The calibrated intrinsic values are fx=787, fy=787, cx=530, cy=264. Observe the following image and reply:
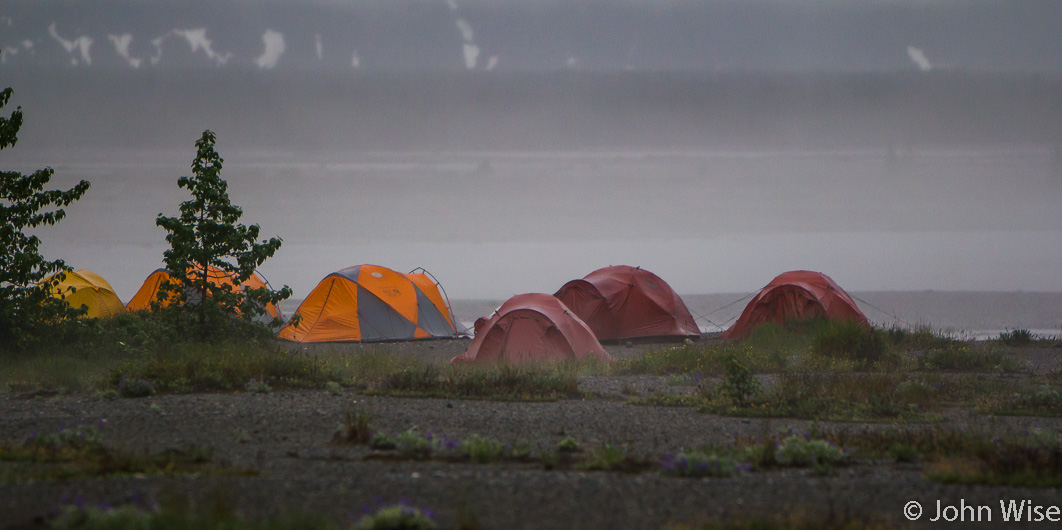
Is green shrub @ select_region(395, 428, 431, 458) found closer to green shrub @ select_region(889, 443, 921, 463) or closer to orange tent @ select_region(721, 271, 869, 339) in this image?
green shrub @ select_region(889, 443, 921, 463)

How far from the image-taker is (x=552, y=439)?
28.8 ft

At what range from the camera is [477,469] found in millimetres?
7094

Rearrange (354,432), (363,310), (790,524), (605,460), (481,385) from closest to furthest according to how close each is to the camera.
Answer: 1. (790,524)
2. (605,460)
3. (354,432)
4. (481,385)
5. (363,310)

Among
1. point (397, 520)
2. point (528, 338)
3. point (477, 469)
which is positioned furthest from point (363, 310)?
→ point (397, 520)

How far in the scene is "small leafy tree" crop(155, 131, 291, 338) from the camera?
16.3 metres

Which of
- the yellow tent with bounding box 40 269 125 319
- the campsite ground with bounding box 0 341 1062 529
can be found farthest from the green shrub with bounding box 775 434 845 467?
the yellow tent with bounding box 40 269 125 319

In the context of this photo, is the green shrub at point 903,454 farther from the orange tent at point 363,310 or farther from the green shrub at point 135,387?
the orange tent at point 363,310

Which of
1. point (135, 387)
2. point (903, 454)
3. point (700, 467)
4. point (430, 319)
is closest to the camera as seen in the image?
point (700, 467)

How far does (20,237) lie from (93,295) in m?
12.2

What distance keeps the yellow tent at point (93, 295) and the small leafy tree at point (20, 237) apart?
10897 mm

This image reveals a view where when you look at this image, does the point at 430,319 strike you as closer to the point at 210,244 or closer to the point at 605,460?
the point at 210,244

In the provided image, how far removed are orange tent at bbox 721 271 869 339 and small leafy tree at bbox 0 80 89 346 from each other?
691 inches

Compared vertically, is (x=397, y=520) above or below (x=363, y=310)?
below

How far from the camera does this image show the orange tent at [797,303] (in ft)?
74.7
